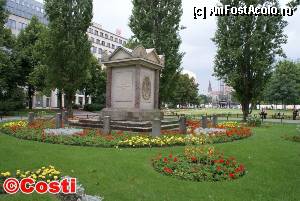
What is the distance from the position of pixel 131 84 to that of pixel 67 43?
14670mm

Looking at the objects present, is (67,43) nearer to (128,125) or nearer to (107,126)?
(128,125)

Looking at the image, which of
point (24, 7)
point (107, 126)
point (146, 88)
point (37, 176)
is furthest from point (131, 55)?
point (24, 7)

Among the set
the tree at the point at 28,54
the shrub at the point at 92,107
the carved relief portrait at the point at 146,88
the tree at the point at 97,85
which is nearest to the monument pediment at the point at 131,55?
the carved relief portrait at the point at 146,88

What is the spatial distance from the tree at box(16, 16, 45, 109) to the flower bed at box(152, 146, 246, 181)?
117 ft

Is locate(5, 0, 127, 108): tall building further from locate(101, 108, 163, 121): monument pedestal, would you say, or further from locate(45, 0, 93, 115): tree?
locate(101, 108, 163, 121): monument pedestal

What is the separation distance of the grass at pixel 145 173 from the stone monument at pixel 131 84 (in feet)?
21.0

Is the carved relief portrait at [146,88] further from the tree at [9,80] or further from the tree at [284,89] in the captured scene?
the tree at [284,89]

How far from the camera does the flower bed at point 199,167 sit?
852 centimetres

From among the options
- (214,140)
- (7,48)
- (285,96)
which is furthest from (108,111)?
(285,96)

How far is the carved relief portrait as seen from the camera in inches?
777

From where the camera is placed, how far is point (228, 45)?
31.6 m

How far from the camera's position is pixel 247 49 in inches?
1234

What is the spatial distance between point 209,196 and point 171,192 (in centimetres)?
89

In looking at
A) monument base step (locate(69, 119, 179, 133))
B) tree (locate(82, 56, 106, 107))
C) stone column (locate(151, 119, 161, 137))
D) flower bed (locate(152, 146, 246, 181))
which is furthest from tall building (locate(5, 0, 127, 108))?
flower bed (locate(152, 146, 246, 181))
